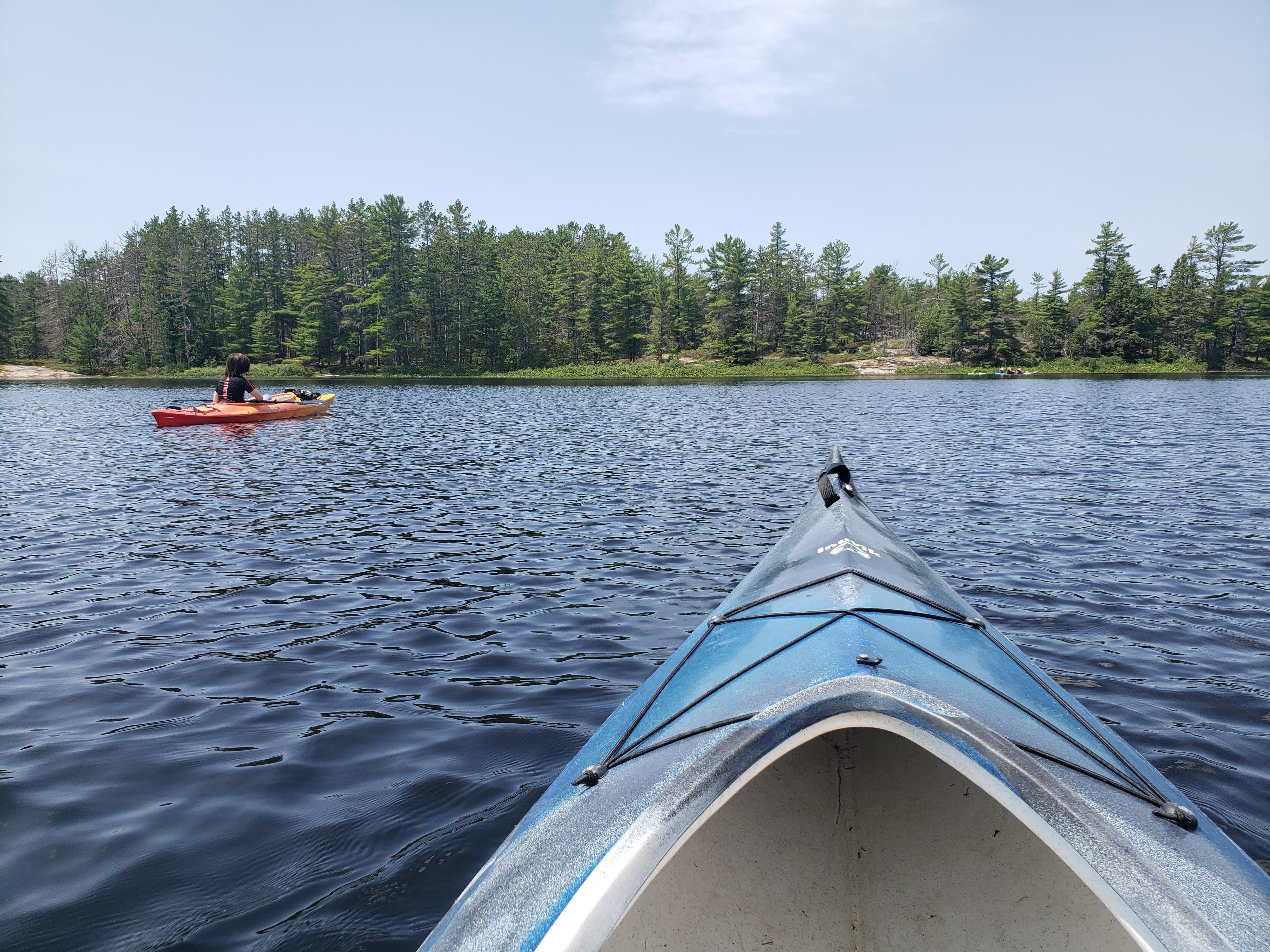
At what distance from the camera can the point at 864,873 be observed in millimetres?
2746

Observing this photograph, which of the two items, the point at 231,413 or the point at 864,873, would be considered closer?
the point at 864,873

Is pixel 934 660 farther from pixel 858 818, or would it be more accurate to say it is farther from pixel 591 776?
pixel 591 776

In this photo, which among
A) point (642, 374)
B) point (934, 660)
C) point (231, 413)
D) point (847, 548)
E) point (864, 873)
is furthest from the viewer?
point (642, 374)

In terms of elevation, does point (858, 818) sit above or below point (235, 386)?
below

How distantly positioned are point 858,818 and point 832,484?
3.18 m

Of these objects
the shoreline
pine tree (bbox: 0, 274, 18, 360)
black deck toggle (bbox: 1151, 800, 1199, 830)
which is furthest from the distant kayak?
pine tree (bbox: 0, 274, 18, 360)

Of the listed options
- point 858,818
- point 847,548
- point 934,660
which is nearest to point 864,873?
point 858,818

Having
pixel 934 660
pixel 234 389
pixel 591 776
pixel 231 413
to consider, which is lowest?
pixel 591 776

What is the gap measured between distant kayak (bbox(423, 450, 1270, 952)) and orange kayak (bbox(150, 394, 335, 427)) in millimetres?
20612

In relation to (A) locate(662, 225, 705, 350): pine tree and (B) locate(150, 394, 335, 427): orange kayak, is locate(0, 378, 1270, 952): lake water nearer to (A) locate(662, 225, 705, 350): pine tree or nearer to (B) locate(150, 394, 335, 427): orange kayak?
(B) locate(150, 394, 335, 427): orange kayak

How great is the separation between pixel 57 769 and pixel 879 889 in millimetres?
4060

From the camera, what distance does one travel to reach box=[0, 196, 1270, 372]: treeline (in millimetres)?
70375

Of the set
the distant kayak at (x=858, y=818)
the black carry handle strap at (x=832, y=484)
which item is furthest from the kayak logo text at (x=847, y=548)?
the black carry handle strap at (x=832, y=484)

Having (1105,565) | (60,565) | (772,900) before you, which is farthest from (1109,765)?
(60,565)
